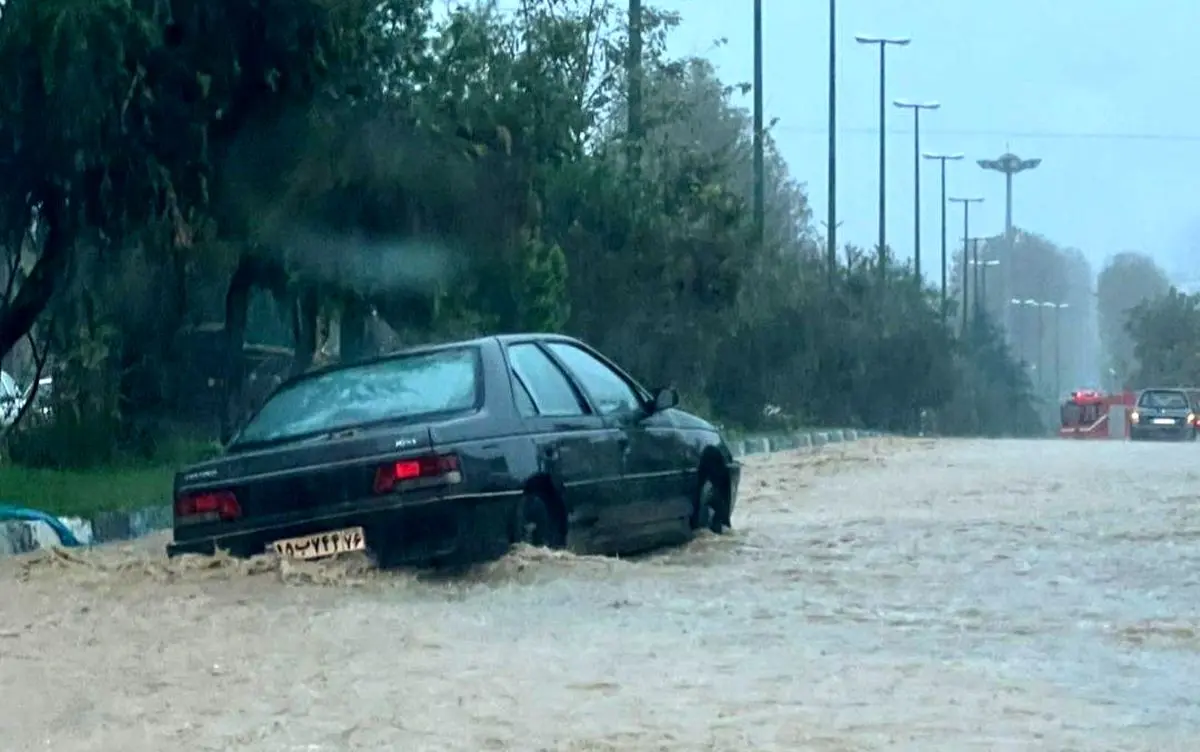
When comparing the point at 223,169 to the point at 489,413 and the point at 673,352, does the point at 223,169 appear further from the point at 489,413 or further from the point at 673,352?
the point at 673,352

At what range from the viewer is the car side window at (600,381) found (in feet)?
42.1

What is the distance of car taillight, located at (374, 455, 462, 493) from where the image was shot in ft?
36.1

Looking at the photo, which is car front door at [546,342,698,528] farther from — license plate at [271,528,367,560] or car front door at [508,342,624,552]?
license plate at [271,528,367,560]

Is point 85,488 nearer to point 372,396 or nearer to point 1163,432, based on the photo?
point 372,396

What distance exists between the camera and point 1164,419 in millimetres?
58562

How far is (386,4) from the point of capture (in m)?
21.8

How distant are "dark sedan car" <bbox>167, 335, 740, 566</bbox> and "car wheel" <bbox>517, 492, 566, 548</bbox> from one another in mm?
10

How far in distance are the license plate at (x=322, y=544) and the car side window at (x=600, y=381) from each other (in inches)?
83.2

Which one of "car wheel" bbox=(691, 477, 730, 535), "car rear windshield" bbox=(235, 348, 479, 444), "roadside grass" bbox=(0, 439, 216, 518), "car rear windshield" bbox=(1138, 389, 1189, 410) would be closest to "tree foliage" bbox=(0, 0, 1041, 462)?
"roadside grass" bbox=(0, 439, 216, 518)

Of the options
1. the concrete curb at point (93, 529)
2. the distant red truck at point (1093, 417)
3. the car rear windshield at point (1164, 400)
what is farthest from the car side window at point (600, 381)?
the distant red truck at point (1093, 417)

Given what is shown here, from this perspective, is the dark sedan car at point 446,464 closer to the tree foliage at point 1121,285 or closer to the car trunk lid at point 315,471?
the car trunk lid at point 315,471

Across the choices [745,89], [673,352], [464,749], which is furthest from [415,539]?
[745,89]

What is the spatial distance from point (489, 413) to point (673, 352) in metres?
23.4

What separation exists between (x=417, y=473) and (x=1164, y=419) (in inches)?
1969
